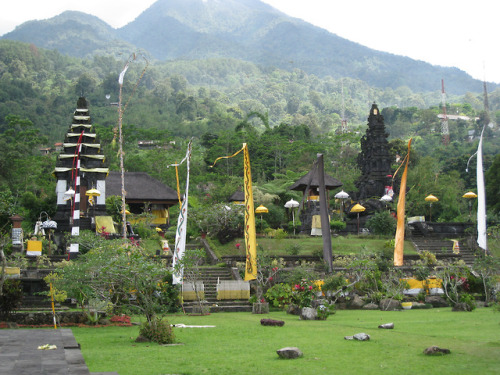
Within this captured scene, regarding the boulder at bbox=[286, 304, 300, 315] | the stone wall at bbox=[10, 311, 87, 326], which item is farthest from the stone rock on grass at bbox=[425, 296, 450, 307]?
the stone wall at bbox=[10, 311, 87, 326]

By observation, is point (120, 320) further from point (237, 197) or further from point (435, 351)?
point (237, 197)

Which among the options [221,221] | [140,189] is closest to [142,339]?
[221,221]

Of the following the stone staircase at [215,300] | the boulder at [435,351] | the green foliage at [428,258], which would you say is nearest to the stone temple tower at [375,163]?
the green foliage at [428,258]

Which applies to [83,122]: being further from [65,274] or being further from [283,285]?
[65,274]

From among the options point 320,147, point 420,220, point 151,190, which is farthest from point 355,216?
point 320,147

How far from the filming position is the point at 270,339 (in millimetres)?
13992

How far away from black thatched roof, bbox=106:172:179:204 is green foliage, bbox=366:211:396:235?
13.8 metres

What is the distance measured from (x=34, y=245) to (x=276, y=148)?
33.0m

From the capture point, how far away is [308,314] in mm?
18766

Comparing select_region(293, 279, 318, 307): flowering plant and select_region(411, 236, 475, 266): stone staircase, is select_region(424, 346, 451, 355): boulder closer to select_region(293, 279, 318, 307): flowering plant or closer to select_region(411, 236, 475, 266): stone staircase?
select_region(293, 279, 318, 307): flowering plant

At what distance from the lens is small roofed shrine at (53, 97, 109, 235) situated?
36438 millimetres

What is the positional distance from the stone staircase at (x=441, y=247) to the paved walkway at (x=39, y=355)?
24.1m

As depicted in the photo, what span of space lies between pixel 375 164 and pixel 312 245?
1571cm

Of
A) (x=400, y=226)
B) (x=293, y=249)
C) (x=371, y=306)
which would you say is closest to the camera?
(x=371, y=306)
